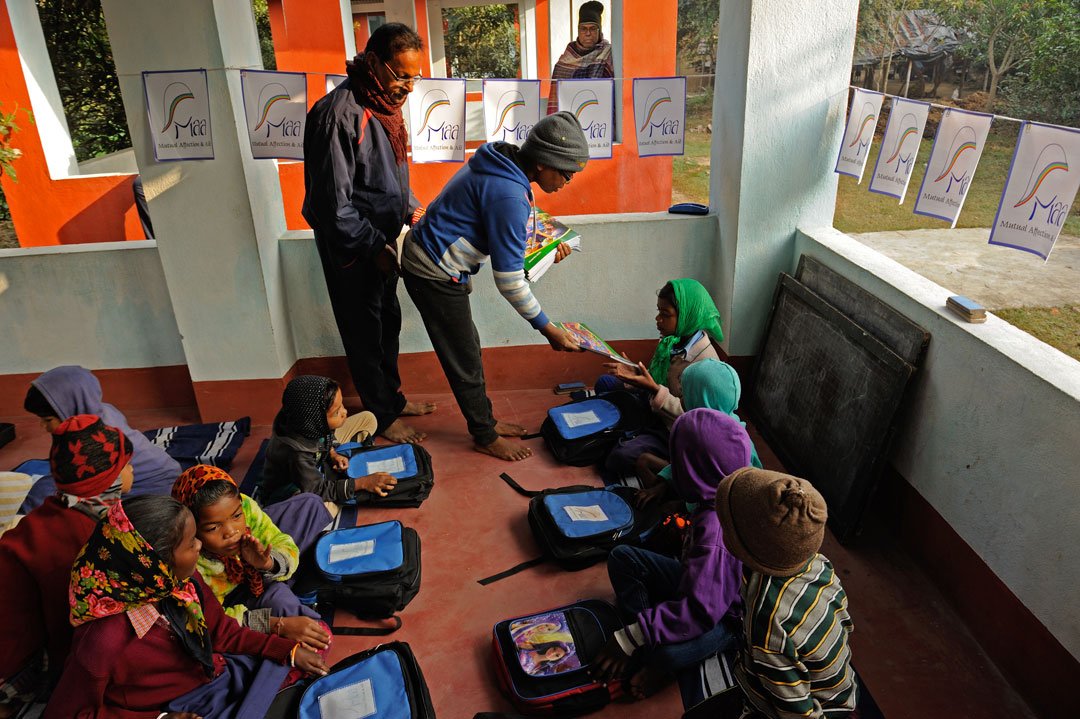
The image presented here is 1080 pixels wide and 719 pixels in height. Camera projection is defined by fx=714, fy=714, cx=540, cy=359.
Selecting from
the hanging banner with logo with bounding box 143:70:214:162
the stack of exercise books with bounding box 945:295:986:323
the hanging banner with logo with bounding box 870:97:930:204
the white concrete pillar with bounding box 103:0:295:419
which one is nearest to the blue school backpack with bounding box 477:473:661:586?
the stack of exercise books with bounding box 945:295:986:323

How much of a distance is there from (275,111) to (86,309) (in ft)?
5.94

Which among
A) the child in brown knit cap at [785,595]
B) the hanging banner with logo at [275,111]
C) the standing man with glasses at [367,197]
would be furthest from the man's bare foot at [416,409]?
the child in brown knit cap at [785,595]

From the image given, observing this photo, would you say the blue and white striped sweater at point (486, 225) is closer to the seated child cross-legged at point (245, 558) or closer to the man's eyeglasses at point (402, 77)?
the man's eyeglasses at point (402, 77)

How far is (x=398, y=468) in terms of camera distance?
3.76m

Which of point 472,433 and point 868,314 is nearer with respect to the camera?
point 868,314

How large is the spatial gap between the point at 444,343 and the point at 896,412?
86.8 inches

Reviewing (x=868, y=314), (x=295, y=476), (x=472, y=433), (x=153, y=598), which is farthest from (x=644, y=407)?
(x=153, y=598)

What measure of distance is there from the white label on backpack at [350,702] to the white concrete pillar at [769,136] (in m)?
2.92

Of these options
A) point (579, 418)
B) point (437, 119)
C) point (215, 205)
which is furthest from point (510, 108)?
point (579, 418)

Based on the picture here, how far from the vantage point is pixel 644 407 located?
4121mm

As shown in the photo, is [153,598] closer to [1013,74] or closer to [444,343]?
[444,343]

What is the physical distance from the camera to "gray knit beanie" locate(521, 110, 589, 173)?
124 inches

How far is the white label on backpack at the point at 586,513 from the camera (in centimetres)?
325

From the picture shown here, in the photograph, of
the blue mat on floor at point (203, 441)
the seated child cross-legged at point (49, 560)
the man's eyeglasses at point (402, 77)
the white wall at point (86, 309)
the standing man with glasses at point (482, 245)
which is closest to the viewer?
the seated child cross-legged at point (49, 560)
